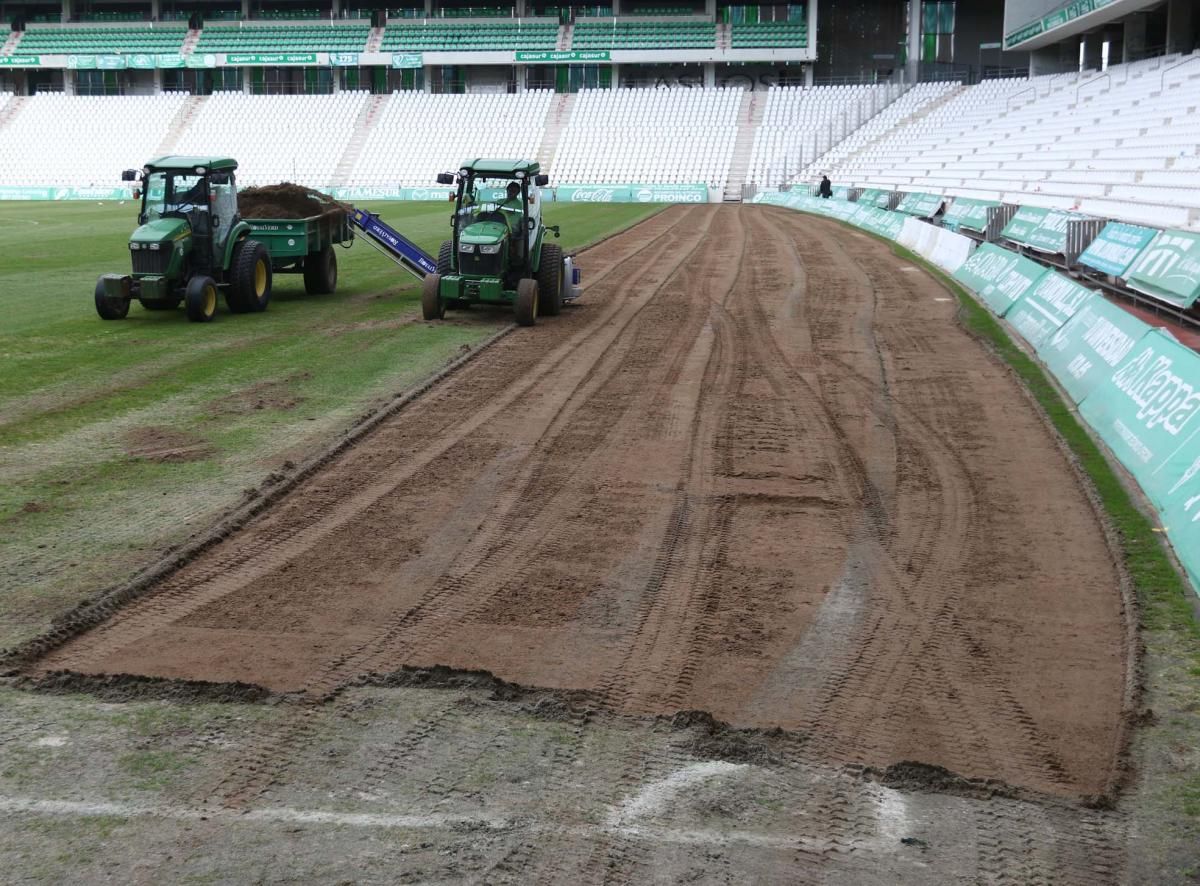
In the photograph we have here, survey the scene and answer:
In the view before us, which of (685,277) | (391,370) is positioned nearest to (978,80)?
(685,277)

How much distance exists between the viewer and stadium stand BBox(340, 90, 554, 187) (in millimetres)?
62906

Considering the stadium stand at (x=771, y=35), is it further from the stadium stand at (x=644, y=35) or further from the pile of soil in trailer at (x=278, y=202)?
the pile of soil in trailer at (x=278, y=202)

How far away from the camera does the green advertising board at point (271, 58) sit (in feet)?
232

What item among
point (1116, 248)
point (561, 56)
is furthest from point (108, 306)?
point (561, 56)

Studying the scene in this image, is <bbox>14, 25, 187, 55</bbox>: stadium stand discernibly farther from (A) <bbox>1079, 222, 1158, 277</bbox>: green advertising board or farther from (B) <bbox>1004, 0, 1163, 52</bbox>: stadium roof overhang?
(A) <bbox>1079, 222, 1158, 277</bbox>: green advertising board

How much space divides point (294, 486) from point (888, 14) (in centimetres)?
6892

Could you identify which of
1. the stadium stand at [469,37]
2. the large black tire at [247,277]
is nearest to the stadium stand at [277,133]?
the stadium stand at [469,37]

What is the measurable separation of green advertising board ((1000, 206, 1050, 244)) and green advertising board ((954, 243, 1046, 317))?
244cm

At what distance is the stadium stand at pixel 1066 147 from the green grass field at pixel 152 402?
46.2ft

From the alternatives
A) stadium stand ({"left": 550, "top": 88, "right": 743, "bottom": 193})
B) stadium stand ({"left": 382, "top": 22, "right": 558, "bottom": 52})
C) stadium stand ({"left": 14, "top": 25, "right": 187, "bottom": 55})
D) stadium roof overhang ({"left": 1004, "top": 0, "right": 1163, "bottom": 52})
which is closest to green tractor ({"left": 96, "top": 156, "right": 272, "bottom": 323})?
stadium roof overhang ({"left": 1004, "top": 0, "right": 1163, "bottom": 52})

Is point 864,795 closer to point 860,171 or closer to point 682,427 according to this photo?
point 682,427

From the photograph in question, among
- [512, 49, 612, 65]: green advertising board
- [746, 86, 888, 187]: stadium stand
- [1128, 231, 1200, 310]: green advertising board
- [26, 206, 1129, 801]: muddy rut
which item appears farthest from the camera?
[512, 49, 612, 65]: green advertising board

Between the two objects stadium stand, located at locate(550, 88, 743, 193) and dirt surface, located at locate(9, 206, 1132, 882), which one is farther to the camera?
stadium stand, located at locate(550, 88, 743, 193)

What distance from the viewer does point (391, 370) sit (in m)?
13.8
